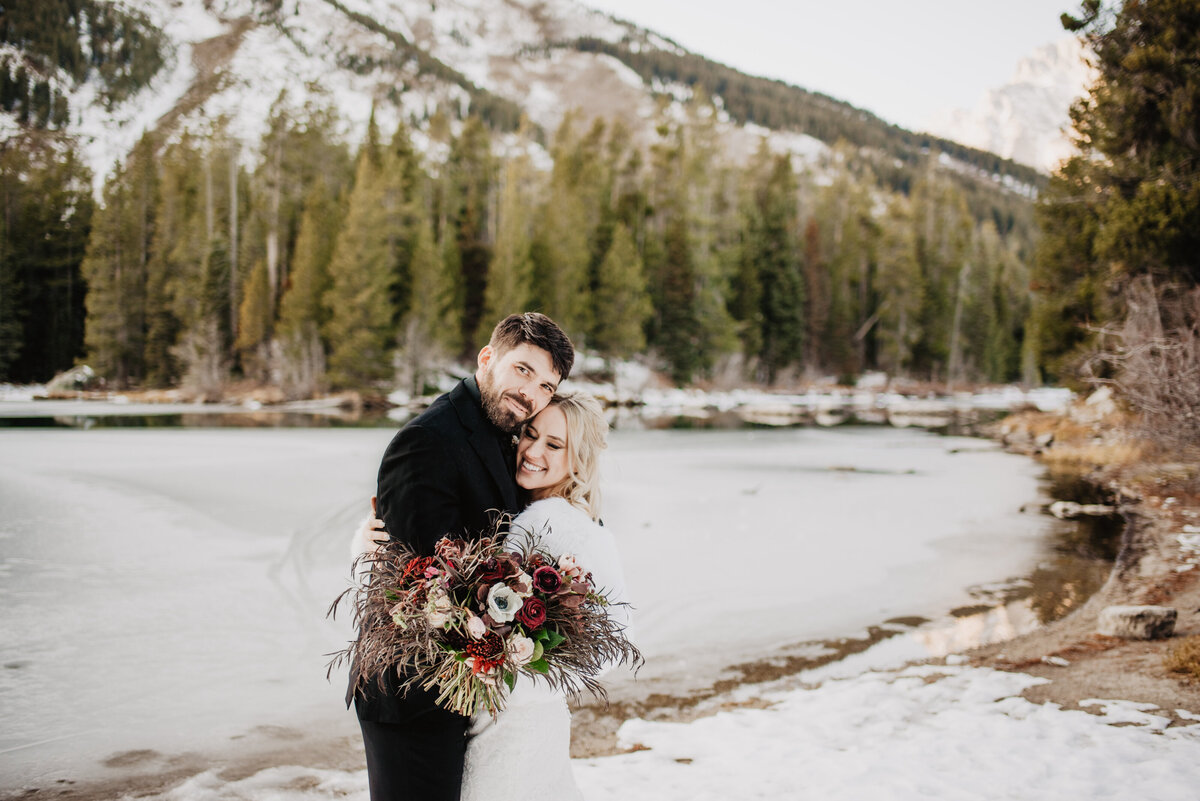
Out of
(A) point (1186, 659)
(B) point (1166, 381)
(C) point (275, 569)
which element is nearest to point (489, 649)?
(A) point (1186, 659)

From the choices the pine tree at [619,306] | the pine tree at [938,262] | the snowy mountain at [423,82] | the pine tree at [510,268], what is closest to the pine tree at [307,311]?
the pine tree at [510,268]

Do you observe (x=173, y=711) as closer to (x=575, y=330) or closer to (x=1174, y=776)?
(x=1174, y=776)

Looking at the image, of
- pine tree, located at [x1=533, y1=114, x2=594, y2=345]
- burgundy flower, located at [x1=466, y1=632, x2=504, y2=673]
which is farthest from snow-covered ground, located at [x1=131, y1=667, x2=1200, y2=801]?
pine tree, located at [x1=533, y1=114, x2=594, y2=345]

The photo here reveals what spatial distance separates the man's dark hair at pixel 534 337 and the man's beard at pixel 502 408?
131 millimetres

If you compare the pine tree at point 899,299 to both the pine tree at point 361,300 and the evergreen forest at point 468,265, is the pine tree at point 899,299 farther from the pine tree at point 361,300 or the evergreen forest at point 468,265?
the pine tree at point 361,300

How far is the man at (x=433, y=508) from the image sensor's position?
228cm

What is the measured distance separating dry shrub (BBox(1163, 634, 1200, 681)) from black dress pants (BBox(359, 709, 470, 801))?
18.4ft

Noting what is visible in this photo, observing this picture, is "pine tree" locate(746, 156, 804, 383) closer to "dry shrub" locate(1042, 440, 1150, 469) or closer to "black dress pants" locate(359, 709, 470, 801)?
"dry shrub" locate(1042, 440, 1150, 469)

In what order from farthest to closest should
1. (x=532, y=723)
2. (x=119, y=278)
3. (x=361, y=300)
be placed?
(x=119, y=278) < (x=361, y=300) < (x=532, y=723)

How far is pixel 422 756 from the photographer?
2.34m

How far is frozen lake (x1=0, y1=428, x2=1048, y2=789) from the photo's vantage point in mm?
5730

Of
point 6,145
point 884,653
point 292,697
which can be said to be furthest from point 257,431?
point 6,145

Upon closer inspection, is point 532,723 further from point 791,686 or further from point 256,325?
point 256,325

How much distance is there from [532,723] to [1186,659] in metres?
5.60
